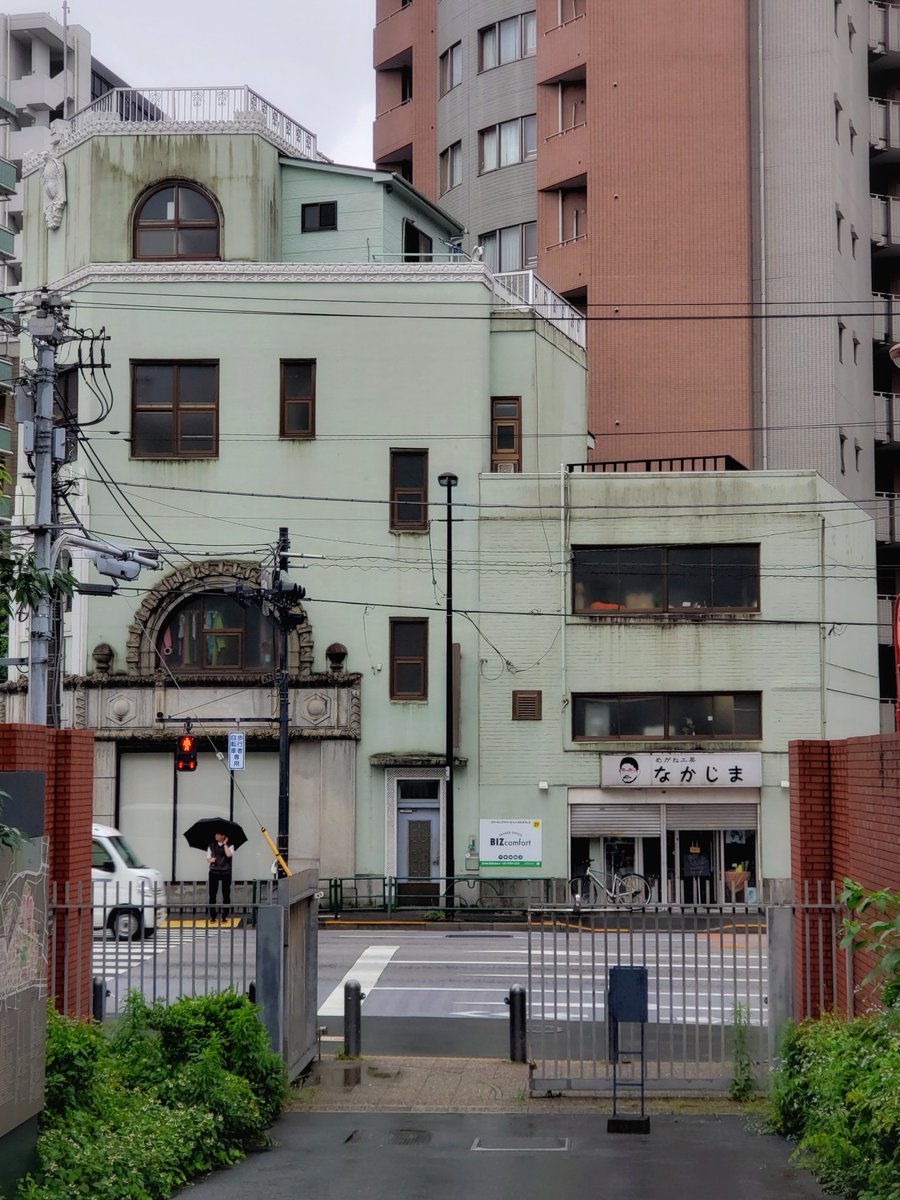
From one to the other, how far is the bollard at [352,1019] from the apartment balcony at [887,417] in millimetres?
41677

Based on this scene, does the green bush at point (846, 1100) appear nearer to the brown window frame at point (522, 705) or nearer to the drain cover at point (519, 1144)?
the drain cover at point (519, 1144)

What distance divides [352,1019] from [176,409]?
82.0ft

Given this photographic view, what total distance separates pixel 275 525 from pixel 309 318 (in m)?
5.19

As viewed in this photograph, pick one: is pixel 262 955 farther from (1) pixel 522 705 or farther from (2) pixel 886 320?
(2) pixel 886 320

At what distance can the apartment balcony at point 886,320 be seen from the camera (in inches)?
2244

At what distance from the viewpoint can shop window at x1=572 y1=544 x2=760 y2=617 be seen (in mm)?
40094

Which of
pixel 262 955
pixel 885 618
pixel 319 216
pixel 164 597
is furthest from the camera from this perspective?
pixel 885 618

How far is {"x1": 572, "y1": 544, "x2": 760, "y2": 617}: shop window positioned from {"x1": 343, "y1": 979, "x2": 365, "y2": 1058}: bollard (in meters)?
22.1

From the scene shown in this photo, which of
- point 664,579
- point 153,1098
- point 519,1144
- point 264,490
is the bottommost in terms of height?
point 519,1144

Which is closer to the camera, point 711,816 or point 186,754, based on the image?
point 186,754

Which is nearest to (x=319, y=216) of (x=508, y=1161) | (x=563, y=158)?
(x=563, y=158)

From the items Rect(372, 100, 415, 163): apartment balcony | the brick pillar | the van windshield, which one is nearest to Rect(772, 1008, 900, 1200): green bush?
the brick pillar

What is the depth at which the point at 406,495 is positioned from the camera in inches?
1603

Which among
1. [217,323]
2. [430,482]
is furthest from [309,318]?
[430,482]
